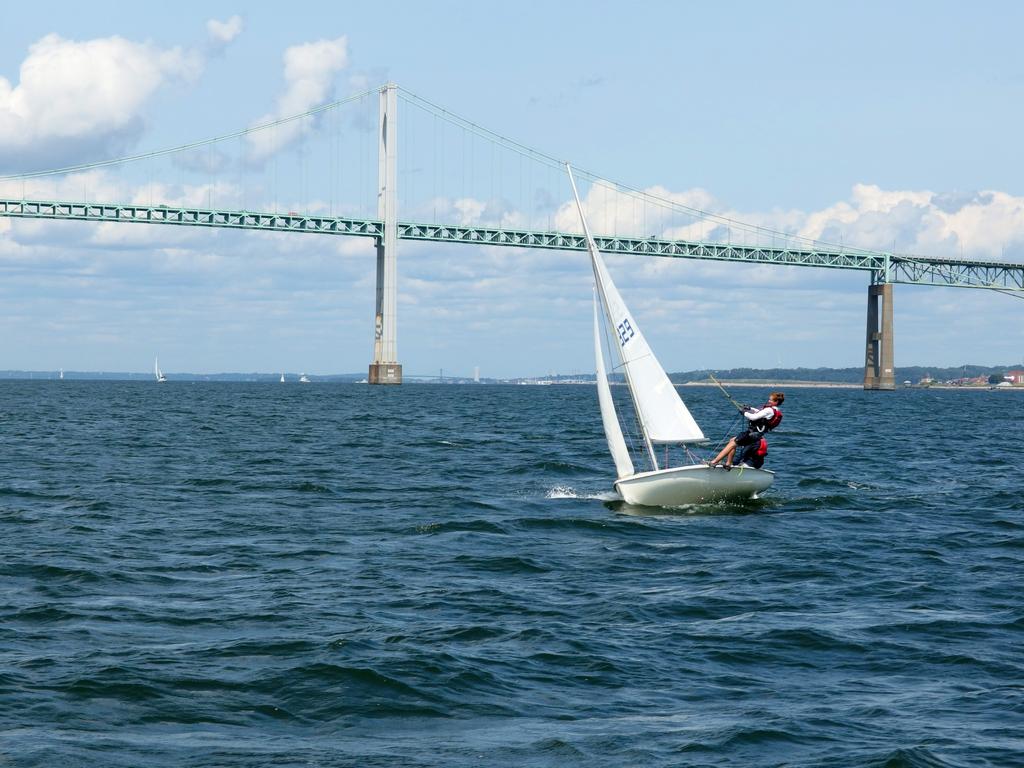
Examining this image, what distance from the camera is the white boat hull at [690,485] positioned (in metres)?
15.0

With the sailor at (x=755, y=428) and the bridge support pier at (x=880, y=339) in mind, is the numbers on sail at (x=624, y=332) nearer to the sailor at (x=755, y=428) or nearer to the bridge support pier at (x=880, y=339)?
the sailor at (x=755, y=428)

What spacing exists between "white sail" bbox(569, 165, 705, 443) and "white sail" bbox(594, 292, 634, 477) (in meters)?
0.28

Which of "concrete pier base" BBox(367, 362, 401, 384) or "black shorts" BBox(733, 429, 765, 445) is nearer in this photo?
"black shorts" BBox(733, 429, 765, 445)

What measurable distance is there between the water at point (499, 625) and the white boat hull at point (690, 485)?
23 cm

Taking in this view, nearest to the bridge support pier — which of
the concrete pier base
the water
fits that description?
the concrete pier base

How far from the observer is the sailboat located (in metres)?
15.1

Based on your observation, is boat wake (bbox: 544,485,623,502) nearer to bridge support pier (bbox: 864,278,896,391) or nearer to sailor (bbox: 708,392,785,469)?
sailor (bbox: 708,392,785,469)

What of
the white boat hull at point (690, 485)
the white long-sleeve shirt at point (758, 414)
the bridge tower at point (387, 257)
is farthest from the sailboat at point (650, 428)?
the bridge tower at point (387, 257)

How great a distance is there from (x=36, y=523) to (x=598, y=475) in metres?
9.55

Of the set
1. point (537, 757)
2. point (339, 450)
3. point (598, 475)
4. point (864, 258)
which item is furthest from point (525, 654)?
point (864, 258)

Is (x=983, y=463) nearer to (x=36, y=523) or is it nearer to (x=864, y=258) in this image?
(x=36, y=523)

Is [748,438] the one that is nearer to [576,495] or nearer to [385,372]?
[576,495]

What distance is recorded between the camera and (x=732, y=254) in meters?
90.8

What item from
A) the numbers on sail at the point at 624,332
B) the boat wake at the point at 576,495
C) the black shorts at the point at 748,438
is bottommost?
the boat wake at the point at 576,495
